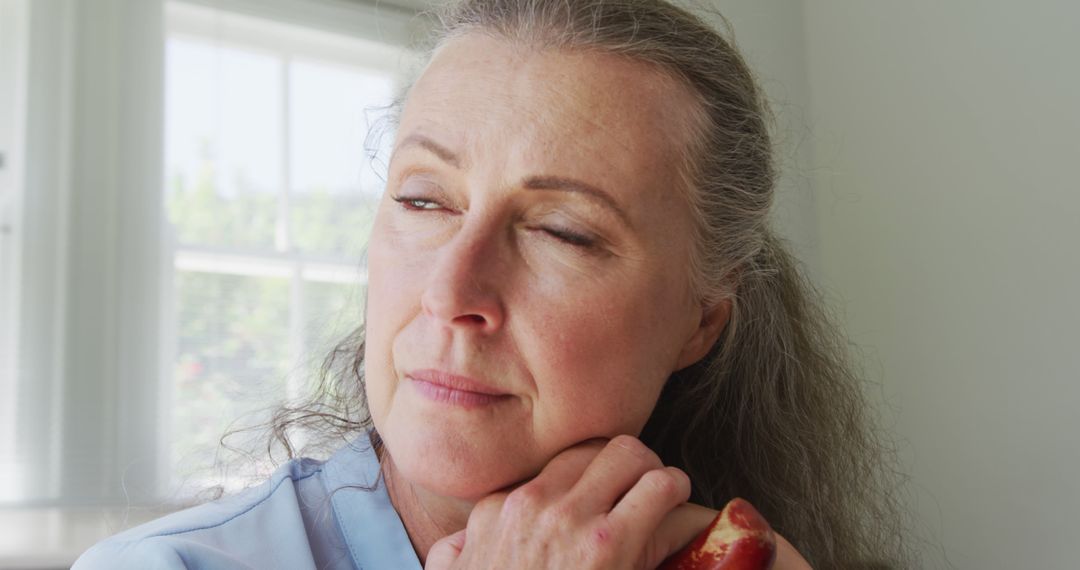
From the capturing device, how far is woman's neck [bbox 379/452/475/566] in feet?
3.61

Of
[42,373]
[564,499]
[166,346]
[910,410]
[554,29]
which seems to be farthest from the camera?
[910,410]

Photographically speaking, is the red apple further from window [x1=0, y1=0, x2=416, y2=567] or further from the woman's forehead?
window [x1=0, y1=0, x2=416, y2=567]

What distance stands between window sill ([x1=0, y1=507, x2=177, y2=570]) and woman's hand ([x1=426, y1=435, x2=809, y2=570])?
1.85 meters

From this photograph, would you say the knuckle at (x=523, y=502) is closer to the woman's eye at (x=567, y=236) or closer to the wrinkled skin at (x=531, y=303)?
the wrinkled skin at (x=531, y=303)

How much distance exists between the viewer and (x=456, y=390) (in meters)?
1.00

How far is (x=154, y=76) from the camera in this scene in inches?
111

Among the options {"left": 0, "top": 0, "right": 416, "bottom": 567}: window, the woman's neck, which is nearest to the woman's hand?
the woman's neck

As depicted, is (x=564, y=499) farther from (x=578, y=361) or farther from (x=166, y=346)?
(x=166, y=346)

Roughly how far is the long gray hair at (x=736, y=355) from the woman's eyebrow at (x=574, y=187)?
14 cm

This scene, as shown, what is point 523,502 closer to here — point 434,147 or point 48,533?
point 434,147

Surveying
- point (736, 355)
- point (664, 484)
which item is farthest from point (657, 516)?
point (736, 355)

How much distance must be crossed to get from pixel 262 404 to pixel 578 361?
2140 mm

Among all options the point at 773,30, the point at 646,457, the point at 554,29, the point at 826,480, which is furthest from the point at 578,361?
the point at 773,30

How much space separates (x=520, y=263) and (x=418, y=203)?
0.17 meters
